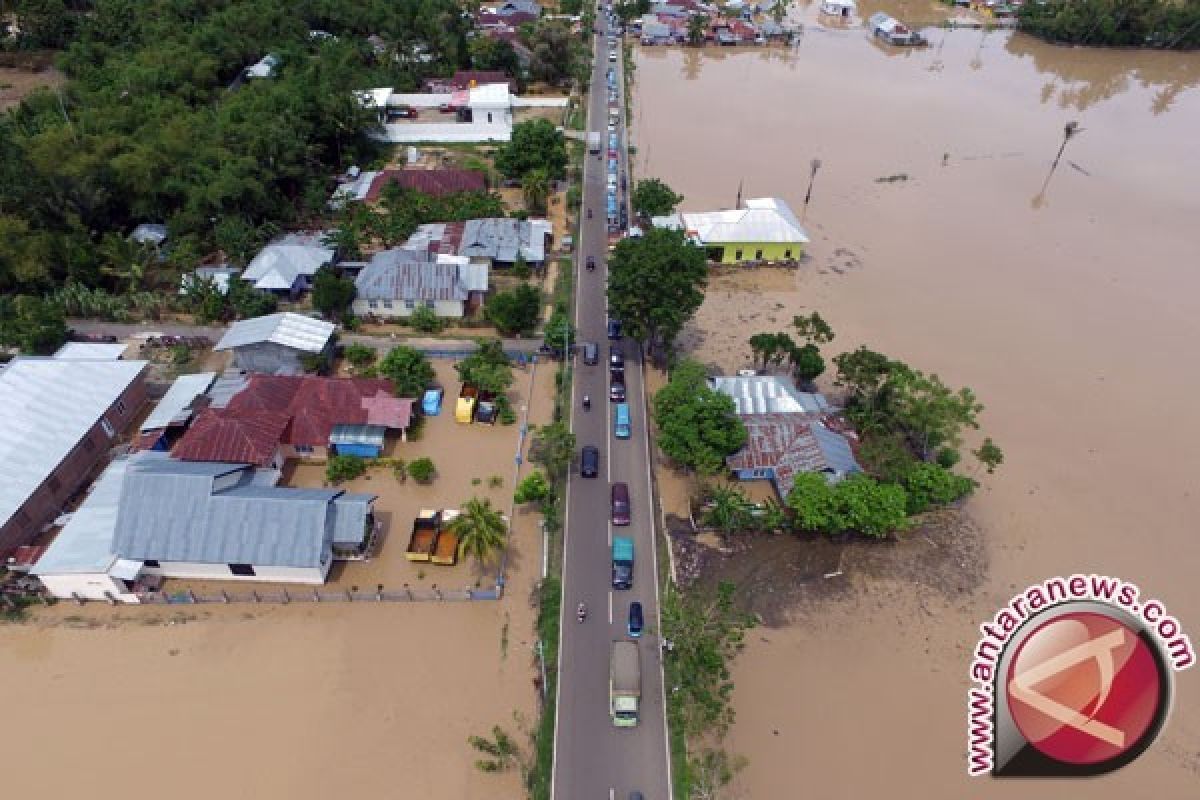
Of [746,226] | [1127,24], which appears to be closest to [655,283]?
[746,226]

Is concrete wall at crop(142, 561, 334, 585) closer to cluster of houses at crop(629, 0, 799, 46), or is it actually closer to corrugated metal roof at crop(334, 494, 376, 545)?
corrugated metal roof at crop(334, 494, 376, 545)

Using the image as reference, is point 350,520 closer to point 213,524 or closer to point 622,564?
point 213,524

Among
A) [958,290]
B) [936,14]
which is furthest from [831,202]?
[936,14]

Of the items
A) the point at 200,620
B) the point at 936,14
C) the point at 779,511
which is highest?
the point at 936,14

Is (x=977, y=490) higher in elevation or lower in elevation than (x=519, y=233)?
lower

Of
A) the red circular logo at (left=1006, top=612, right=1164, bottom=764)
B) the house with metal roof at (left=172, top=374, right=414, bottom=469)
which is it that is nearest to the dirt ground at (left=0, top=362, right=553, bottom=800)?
the house with metal roof at (left=172, top=374, right=414, bottom=469)

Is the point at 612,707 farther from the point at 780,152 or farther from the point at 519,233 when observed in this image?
the point at 780,152
